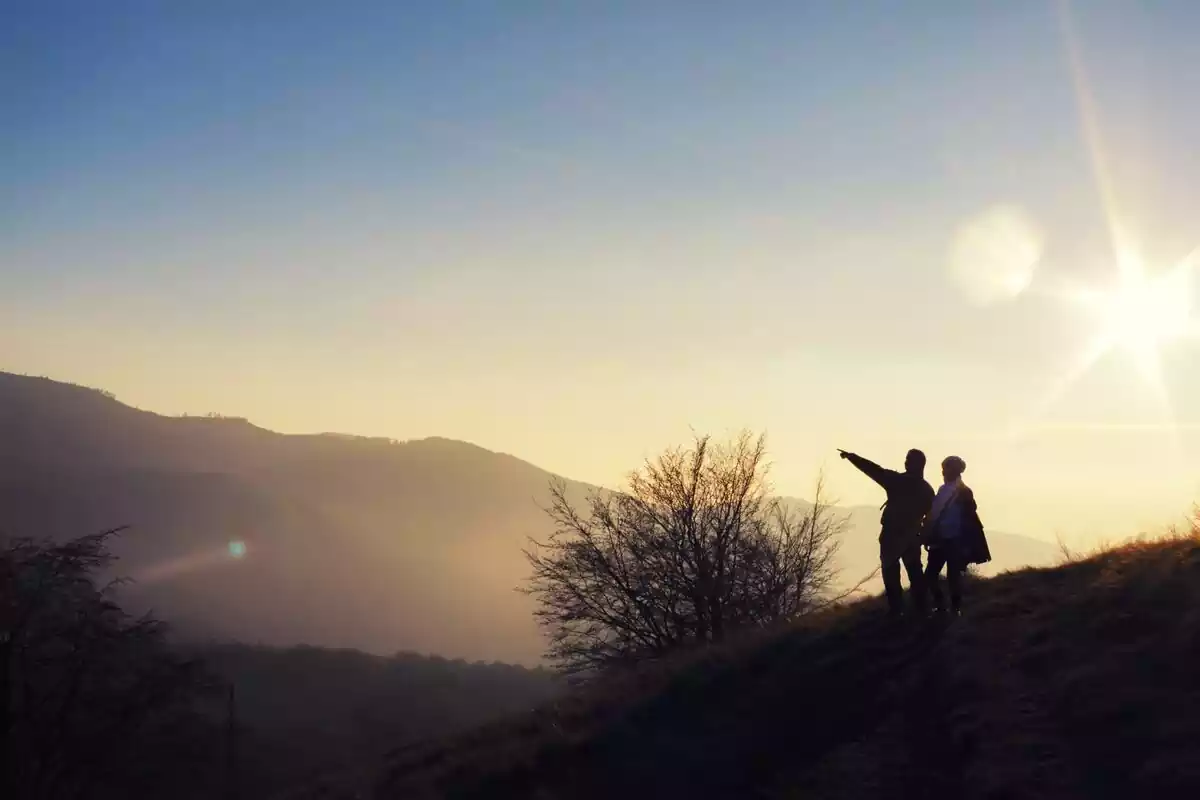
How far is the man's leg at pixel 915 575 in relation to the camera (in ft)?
39.1

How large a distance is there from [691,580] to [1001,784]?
1973 centimetres

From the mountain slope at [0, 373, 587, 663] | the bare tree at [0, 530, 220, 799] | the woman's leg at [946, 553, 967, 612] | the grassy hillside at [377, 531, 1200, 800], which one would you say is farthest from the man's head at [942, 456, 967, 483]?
→ the mountain slope at [0, 373, 587, 663]

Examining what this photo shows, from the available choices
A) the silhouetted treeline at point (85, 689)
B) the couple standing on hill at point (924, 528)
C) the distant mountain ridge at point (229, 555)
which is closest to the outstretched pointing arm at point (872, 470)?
the couple standing on hill at point (924, 528)

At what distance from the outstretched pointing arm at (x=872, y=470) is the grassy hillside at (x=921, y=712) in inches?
73.1

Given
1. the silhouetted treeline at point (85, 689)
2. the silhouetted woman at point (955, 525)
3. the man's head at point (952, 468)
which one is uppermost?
the man's head at point (952, 468)

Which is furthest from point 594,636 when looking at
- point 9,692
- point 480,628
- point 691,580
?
point 480,628

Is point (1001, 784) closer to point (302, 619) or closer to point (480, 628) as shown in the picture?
point (302, 619)

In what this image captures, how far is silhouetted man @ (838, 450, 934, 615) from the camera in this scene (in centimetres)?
1190

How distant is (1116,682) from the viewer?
8.79m

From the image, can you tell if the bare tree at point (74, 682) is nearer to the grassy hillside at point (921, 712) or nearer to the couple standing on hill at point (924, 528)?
the grassy hillside at point (921, 712)

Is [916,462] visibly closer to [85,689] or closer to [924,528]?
[924,528]

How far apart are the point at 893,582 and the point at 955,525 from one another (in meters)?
1.35

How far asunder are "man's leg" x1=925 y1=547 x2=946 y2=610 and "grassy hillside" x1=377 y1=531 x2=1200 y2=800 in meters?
0.41

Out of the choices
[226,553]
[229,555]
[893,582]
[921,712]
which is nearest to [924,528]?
[893,582]
